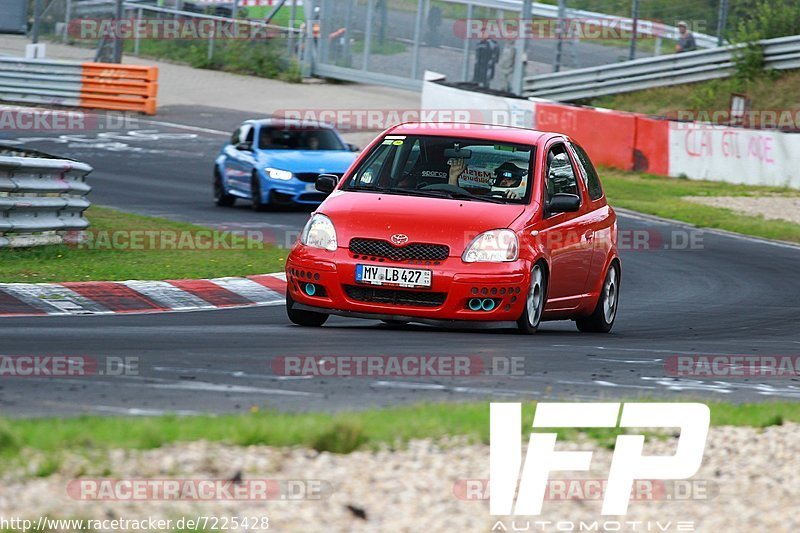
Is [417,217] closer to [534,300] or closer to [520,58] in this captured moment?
[534,300]

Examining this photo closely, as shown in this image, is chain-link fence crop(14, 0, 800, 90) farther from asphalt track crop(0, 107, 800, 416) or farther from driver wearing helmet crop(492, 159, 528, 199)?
driver wearing helmet crop(492, 159, 528, 199)

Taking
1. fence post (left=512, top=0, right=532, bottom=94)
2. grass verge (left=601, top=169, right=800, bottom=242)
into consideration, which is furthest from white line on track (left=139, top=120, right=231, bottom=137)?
grass verge (left=601, top=169, right=800, bottom=242)

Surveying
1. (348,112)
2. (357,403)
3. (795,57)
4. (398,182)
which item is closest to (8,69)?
(348,112)

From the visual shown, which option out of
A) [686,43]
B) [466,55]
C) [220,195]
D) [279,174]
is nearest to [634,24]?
[686,43]

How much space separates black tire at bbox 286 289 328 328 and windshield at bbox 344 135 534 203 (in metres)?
0.99

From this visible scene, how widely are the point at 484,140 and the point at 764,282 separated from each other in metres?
6.47

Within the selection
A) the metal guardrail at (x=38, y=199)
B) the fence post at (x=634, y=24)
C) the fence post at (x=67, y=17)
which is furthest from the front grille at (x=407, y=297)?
the fence post at (x=67, y=17)

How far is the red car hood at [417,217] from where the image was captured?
10.1 m

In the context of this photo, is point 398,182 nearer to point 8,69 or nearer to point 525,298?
point 525,298

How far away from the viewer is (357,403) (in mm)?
7227

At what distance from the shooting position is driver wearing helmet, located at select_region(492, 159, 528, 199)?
10.8m

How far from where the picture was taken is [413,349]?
9219 mm

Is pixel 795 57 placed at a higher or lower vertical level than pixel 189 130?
higher

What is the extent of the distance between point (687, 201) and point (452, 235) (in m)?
15.7
